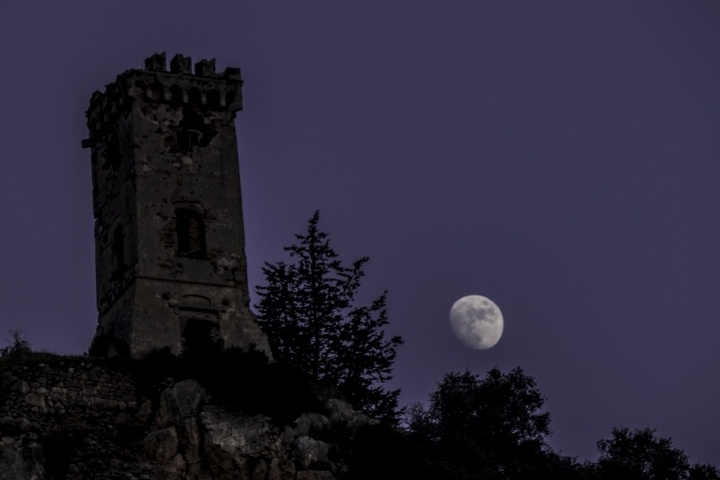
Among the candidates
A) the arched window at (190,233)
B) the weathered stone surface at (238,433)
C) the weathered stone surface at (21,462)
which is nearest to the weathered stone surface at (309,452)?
the weathered stone surface at (238,433)

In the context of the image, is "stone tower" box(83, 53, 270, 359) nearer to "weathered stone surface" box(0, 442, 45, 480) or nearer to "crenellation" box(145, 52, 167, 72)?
"crenellation" box(145, 52, 167, 72)

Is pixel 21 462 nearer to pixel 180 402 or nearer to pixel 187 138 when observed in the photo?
pixel 180 402

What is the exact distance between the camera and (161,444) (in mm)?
53969

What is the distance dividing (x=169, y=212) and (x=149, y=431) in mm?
8658

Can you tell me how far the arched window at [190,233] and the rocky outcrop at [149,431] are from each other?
5822 millimetres

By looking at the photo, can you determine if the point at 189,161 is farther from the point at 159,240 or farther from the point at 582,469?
the point at 582,469

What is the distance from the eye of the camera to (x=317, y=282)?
6775 cm

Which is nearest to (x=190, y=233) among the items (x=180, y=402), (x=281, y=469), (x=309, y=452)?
(x=180, y=402)

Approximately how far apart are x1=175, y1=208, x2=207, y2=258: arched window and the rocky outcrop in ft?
19.1

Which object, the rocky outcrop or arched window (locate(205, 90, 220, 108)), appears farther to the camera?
arched window (locate(205, 90, 220, 108))

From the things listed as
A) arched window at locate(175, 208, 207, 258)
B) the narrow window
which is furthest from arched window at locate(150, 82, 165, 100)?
arched window at locate(175, 208, 207, 258)

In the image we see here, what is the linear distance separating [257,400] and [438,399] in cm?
1379

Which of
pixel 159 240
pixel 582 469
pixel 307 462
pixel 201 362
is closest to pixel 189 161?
pixel 159 240

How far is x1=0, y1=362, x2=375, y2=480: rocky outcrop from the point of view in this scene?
52.7m
